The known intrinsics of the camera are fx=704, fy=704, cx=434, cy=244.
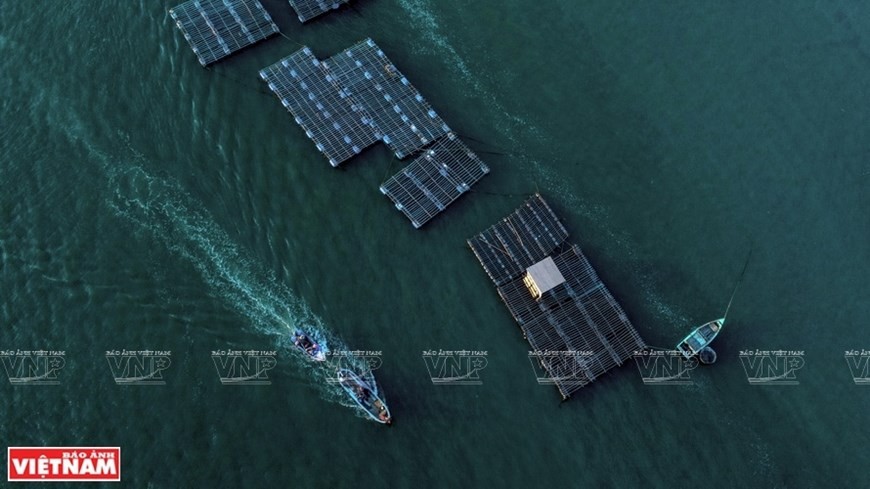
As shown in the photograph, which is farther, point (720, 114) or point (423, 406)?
point (720, 114)

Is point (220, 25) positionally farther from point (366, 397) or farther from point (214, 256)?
point (366, 397)

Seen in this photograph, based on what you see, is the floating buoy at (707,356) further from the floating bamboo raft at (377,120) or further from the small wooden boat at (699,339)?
the floating bamboo raft at (377,120)

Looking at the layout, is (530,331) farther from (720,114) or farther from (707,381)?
(720,114)

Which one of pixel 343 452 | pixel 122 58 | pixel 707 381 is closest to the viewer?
pixel 343 452

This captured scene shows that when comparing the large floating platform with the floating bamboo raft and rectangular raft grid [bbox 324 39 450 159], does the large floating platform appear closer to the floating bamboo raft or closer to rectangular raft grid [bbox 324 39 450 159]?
rectangular raft grid [bbox 324 39 450 159]

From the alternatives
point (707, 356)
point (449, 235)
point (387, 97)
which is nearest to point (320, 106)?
point (387, 97)

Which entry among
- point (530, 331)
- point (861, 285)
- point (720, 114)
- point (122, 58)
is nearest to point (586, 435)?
point (530, 331)
